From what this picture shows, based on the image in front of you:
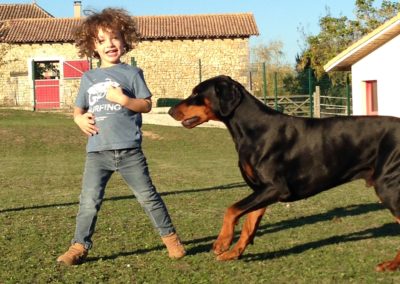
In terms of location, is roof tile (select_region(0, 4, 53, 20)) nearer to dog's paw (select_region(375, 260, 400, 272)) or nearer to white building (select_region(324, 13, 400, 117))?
white building (select_region(324, 13, 400, 117))

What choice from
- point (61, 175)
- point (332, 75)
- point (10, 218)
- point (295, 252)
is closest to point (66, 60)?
point (332, 75)

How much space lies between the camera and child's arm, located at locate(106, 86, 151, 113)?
16.8ft

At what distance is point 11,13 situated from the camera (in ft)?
178

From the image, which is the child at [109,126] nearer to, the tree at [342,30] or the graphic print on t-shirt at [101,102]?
the graphic print on t-shirt at [101,102]

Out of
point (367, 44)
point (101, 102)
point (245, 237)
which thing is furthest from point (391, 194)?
point (367, 44)

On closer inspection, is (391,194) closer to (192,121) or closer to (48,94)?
(192,121)

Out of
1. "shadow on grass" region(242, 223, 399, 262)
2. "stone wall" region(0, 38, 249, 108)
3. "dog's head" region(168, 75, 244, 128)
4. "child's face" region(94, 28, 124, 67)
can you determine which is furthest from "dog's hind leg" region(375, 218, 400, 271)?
"stone wall" region(0, 38, 249, 108)

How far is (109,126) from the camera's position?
5273mm

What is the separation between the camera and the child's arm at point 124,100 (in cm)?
511

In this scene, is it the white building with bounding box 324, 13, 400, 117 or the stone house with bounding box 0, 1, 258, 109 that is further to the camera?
the stone house with bounding box 0, 1, 258, 109

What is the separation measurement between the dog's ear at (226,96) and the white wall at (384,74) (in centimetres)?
2020

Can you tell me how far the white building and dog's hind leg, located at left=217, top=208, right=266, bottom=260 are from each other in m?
18.7

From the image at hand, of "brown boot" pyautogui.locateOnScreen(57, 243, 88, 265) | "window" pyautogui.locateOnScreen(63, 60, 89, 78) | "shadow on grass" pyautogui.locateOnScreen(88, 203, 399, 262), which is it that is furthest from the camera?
"window" pyautogui.locateOnScreen(63, 60, 89, 78)

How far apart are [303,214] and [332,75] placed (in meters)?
36.4
